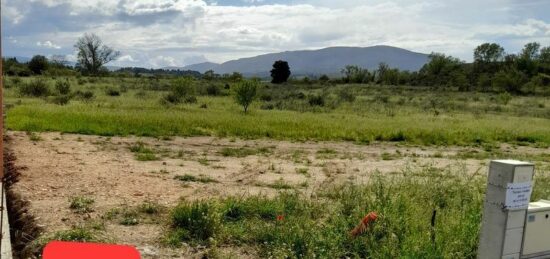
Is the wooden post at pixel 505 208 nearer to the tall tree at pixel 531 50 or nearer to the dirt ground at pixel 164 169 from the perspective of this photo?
the dirt ground at pixel 164 169

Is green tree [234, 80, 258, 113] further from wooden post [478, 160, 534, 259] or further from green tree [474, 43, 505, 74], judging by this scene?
green tree [474, 43, 505, 74]

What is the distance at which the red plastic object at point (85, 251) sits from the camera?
9.10 ft

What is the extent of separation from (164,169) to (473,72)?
90320 millimetres

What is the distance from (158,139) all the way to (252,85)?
11573mm

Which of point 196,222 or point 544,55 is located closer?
point 196,222

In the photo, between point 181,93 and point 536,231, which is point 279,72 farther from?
point 536,231

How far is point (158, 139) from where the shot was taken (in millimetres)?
15750

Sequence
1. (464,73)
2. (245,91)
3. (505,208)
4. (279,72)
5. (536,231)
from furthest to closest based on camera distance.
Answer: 1. (464,73)
2. (279,72)
3. (245,91)
4. (536,231)
5. (505,208)

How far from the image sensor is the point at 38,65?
69.8 meters

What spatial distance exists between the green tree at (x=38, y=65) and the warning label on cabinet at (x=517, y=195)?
236ft

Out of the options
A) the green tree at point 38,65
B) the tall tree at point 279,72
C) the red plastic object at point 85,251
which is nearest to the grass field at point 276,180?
the red plastic object at point 85,251

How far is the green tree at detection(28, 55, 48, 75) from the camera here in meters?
68.4

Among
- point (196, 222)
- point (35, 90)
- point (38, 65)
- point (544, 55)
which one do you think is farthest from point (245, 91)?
point (544, 55)

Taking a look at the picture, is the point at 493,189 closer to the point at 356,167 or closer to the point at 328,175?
the point at 328,175
